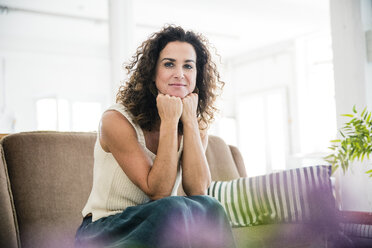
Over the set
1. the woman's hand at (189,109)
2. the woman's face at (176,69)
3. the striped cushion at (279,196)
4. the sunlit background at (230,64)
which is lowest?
the striped cushion at (279,196)

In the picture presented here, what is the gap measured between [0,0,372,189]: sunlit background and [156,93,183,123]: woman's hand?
5222mm

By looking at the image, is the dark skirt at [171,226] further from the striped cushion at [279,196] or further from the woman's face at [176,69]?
the striped cushion at [279,196]

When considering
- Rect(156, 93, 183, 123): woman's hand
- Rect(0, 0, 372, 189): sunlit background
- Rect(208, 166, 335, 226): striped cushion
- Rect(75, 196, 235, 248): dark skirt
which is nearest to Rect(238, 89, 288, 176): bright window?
Rect(0, 0, 372, 189): sunlit background

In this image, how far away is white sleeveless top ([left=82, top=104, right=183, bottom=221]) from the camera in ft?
5.10

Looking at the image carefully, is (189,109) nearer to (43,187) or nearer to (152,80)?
(152,80)

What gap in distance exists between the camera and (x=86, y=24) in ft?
25.4

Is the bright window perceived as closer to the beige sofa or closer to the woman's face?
the beige sofa

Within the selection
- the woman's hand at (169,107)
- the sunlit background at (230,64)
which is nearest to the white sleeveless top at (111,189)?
the woman's hand at (169,107)

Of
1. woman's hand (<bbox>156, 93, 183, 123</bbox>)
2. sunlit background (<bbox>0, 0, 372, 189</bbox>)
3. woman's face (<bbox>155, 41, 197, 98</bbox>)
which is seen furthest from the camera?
sunlit background (<bbox>0, 0, 372, 189</bbox>)

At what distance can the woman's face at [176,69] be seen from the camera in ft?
5.83

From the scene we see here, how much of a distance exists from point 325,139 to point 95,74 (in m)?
4.95

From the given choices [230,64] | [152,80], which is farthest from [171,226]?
[230,64]

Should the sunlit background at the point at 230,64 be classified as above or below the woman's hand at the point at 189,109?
above

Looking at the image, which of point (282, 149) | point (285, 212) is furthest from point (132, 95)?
point (282, 149)
